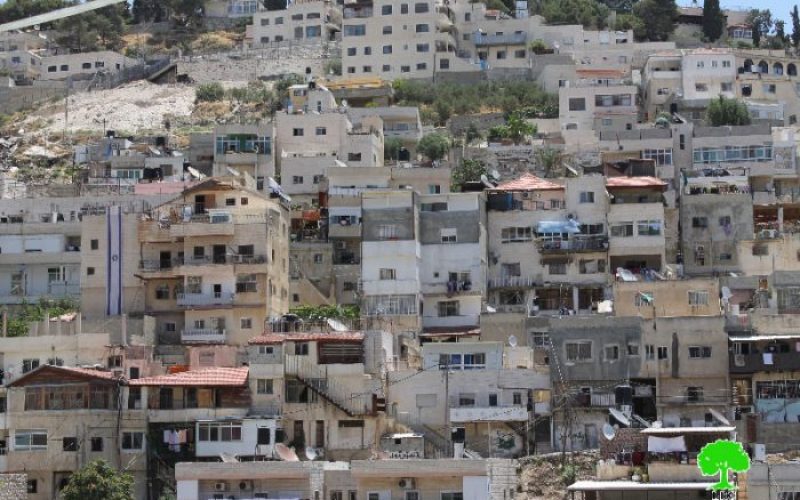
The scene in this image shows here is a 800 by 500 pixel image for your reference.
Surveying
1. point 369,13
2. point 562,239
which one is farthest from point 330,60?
point 562,239

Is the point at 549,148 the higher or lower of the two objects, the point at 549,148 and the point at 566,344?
the higher

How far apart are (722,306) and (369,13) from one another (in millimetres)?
48032

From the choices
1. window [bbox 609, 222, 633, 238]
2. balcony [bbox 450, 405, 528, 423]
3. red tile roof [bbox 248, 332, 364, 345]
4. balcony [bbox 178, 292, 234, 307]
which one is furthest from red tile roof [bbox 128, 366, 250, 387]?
window [bbox 609, 222, 633, 238]

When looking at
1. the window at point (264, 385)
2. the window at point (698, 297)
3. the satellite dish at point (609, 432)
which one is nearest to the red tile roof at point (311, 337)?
the window at point (264, 385)

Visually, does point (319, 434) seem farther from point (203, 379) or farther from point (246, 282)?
point (246, 282)

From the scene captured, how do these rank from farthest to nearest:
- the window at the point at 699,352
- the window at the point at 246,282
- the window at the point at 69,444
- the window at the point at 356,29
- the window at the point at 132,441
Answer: the window at the point at 356,29, the window at the point at 246,282, the window at the point at 699,352, the window at the point at 132,441, the window at the point at 69,444

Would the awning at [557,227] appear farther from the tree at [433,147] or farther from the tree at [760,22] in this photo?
the tree at [760,22]

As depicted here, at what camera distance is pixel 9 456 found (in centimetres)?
5244

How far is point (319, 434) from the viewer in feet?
174

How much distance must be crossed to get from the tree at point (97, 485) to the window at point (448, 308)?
1986cm

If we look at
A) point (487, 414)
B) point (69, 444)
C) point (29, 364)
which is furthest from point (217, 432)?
point (29, 364)

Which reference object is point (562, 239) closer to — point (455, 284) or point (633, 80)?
point (455, 284)

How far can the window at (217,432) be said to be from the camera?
5238cm

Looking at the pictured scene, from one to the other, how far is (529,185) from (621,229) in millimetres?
4038
